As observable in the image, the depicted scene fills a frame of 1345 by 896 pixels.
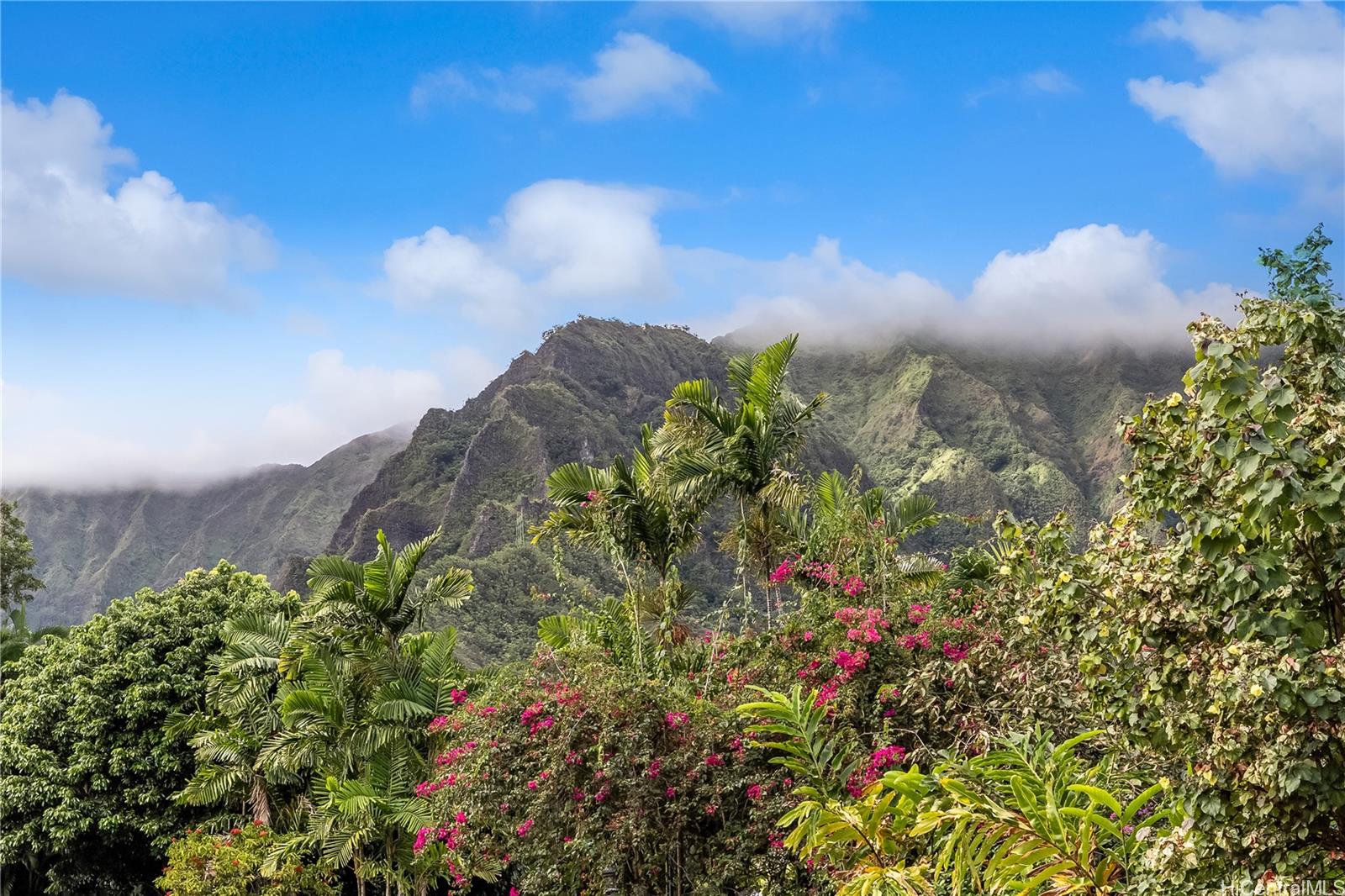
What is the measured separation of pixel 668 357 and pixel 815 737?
252 ft

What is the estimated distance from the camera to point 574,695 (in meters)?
8.50

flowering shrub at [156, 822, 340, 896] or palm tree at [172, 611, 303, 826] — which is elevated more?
palm tree at [172, 611, 303, 826]

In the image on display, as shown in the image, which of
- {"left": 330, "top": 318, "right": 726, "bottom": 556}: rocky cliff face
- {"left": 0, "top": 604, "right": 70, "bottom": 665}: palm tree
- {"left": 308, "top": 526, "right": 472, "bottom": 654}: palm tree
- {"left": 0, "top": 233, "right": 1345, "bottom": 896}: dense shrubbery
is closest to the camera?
{"left": 0, "top": 233, "right": 1345, "bottom": 896}: dense shrubbery

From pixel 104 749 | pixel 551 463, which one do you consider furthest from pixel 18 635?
pixel 551 463

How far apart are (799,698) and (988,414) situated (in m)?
71.6

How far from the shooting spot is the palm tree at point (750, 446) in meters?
11.5

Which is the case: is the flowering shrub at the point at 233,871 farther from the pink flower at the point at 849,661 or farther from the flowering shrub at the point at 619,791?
the pink flower at the point at 849,661

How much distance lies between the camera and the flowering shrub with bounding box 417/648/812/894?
7898 millimetres

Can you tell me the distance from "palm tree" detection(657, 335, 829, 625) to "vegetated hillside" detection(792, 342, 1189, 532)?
144 feet

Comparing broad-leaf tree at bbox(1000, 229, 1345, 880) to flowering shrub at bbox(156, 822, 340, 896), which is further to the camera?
flowering shrub at bbox(156, 822, 340, 896)

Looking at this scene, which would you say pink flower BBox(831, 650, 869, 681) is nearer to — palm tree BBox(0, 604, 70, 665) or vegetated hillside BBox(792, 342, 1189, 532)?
palm tree BBox(0, 604, 70, 665)

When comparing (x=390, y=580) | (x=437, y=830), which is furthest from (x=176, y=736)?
(x=437, y=830)

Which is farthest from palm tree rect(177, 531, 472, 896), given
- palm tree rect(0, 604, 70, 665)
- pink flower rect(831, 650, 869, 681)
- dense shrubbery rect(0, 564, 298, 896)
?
palm tree rect(0, 604, 70, 665)

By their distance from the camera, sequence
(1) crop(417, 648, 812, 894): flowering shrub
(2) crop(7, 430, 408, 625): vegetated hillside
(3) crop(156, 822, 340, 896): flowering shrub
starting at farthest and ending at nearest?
1. (2) crop(7, 430, 408, 625): vegetated hillside
2. (3) crop(156, 822, 340, 896): flowering shrub
3. (1) crop(417, 648, 812, 894): flowering shrub
